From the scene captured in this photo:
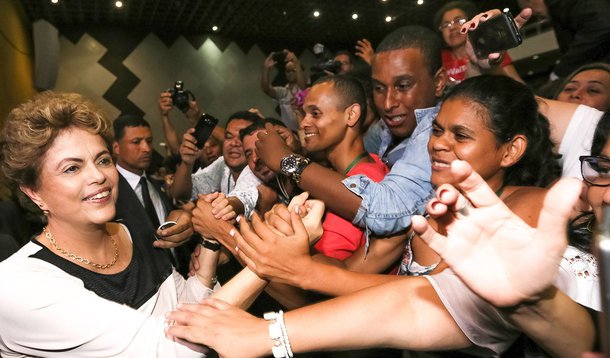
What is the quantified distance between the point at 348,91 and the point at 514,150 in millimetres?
852

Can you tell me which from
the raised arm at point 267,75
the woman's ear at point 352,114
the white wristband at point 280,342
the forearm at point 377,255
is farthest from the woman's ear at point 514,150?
the raised arm at point 267,75

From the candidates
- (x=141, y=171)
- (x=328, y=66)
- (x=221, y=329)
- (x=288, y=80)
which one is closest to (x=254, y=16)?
(x=288, y=80)

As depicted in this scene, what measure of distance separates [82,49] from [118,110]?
3.10 ft

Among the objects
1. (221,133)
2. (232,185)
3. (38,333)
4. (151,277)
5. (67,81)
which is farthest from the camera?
(67,81)

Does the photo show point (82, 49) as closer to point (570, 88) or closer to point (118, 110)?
point (118, 110)

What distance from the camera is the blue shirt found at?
1.44m

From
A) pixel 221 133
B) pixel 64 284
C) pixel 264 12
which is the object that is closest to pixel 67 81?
pixel 264 12

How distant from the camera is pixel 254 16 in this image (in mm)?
6168

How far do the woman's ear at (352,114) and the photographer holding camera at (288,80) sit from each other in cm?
231

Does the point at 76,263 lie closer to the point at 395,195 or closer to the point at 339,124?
the point at 395,195

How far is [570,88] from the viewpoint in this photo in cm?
205

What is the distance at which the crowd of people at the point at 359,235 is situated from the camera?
788 millimetres

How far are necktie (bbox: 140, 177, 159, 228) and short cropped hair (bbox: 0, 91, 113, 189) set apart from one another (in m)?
1.43

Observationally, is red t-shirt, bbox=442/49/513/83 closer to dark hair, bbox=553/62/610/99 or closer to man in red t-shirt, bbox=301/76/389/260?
dark hair, bbox=553/62/610/99
